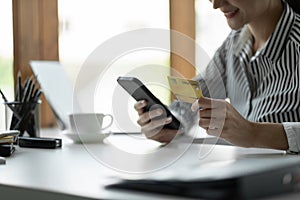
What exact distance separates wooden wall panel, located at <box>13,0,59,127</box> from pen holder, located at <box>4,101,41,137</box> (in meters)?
0.79

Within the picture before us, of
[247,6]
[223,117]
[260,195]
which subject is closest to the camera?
[260,195]

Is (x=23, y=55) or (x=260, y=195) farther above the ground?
(x=23, y=55)

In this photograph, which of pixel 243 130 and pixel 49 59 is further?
pixel 49 59

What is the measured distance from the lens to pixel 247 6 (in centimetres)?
163

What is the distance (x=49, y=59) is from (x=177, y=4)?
0.70 m

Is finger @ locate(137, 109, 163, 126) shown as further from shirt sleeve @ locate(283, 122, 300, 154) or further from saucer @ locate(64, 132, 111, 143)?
shirt sleeve @ locate(283, 122, 300, 154)

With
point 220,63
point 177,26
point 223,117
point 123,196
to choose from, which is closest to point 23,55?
point 177,26

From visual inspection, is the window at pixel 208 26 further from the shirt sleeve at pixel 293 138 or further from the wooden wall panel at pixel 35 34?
the shirt sleeve at pixel 293 138

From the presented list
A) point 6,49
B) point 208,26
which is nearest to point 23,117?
point 6,49

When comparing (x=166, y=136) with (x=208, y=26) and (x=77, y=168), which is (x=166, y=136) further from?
(x=208, y=26)

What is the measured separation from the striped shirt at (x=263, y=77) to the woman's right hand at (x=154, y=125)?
0.06 m

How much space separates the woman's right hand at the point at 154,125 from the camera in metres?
1.42

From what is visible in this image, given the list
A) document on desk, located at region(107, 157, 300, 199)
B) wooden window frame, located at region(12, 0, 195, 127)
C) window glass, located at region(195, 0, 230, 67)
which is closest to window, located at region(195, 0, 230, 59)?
window glass, located at region(195, 0, 230, 67)

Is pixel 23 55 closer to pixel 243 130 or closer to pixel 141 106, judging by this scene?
pixel 141 106
